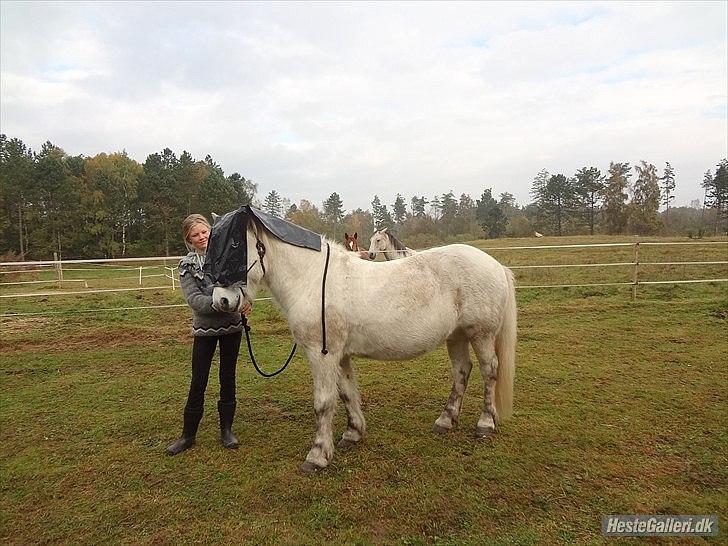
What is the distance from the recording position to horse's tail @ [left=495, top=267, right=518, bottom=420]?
3.61 m

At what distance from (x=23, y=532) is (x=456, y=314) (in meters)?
3.15

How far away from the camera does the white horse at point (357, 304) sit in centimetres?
304

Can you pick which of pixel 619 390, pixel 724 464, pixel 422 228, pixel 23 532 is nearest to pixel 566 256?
pixel 619 390

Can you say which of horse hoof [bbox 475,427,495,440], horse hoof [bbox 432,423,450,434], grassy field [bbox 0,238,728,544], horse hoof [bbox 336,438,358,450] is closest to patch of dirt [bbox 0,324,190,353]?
grassy field [bbox 0,238,728,544]

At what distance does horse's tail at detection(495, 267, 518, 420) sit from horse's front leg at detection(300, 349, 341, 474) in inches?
58.3

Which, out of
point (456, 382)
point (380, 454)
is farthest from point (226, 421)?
point (456, 382)

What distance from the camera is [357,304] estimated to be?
3086mm

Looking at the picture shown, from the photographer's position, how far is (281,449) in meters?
3.45

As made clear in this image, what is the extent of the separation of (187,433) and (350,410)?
1356 mm

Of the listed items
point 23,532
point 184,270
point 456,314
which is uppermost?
point 184,270

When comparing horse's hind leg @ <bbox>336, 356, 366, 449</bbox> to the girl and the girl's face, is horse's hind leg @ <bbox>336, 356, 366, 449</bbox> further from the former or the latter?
the girl's face

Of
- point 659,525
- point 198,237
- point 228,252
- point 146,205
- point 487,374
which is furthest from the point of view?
point 146,205

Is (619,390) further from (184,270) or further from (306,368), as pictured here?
(184,270)

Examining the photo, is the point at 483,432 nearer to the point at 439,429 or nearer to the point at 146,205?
the point at 439,429
